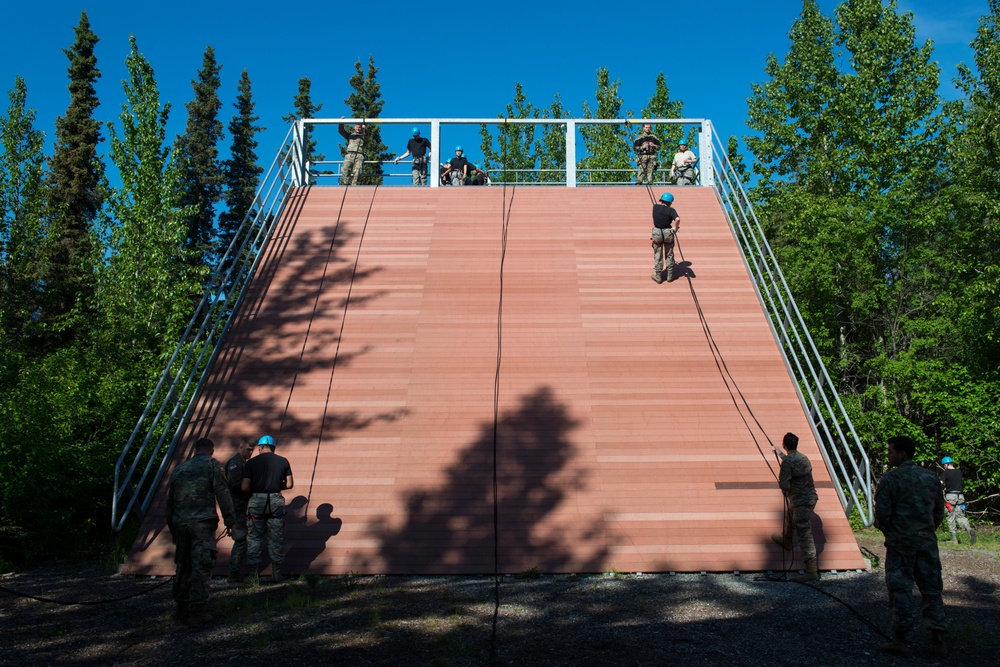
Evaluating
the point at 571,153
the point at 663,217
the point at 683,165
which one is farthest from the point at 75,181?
the point at 663,217

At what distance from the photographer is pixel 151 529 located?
8727 millimetres

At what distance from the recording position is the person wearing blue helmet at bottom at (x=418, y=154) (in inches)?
643

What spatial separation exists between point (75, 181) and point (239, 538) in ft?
97.7

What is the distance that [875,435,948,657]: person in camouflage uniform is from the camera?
18.8 ft

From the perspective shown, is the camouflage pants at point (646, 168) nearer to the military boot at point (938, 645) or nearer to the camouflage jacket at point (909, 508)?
the camouflage jacket at point (909, 508)

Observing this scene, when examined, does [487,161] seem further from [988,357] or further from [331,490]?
[331,490]

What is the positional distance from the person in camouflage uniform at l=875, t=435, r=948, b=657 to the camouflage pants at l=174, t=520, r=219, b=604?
18.0ft

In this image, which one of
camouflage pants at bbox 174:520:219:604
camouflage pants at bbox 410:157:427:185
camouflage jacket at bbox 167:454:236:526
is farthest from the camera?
camouflage pants at bbox 410:157:427:185

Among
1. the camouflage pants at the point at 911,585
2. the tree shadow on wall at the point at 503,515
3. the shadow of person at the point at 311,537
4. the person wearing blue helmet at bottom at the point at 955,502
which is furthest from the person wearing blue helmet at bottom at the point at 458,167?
the camouflage pants at the point at 911,585

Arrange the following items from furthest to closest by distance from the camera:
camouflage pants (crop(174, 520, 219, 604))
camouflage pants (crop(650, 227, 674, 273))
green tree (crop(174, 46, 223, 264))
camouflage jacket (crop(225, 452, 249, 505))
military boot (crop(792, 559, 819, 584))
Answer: green tree (crop(174, 46, 223, 264))
camouflage pants (crop(650, 227, 674, 273))
camouflage jacket (crop(225, 452, 249, 505))
military boot (crop(792, 559, 819, 584))
camouflage pants (crop(174, 520, 219, 604))

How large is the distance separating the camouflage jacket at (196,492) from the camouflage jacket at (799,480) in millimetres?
5552

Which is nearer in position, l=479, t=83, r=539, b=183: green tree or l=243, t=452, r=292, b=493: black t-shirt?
l=243, t=452, r=292, b=493: black t-shirt

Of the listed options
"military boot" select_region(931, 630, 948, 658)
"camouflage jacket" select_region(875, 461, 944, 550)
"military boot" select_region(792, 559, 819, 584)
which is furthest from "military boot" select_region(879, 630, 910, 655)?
"military boot" select_region(792, 559, 819, 584)

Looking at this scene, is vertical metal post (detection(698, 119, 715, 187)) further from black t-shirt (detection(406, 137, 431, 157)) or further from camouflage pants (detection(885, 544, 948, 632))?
camouflage pants (detection(885, 544, 948, 632))
